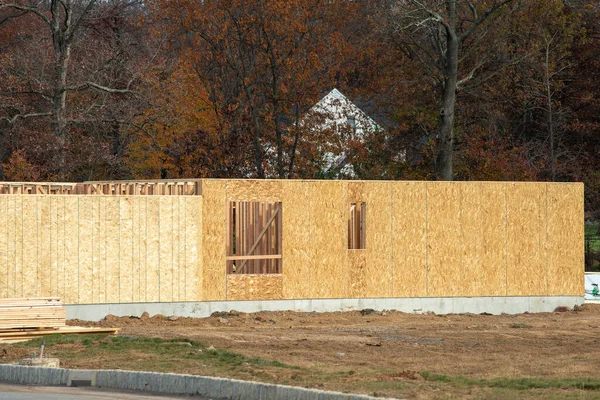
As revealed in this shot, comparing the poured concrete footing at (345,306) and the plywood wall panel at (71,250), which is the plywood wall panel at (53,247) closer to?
the plywood wall panel at (71,250)

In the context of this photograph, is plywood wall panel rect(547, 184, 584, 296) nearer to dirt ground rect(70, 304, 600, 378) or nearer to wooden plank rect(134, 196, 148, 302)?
dirt ground rect(70, 304, 600, 378)

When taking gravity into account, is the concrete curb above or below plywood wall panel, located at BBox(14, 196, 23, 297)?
below

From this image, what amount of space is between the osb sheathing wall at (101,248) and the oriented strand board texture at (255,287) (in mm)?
750

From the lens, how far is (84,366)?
14.1 metres

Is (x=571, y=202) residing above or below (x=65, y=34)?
below

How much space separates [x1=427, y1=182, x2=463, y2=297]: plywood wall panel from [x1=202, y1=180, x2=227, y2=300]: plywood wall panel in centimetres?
467

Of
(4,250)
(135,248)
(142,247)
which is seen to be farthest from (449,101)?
(4,250)

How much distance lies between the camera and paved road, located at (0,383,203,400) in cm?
1204

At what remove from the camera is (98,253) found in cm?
2114

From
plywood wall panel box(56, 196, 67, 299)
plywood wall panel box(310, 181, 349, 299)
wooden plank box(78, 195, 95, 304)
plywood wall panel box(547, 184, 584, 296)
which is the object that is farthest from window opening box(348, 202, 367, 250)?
plywood wall panel box(56, 196, 67, 299)

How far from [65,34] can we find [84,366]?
65.7ft

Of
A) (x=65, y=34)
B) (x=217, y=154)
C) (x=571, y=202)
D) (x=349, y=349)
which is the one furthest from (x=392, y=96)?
(x=349, y=349)

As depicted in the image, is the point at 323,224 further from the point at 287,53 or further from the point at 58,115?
the point at 287,53

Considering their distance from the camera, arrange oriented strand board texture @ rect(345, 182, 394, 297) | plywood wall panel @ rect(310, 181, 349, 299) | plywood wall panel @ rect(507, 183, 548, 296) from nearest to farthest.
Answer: plywood wall panel @ rect(310, 181, 349, 299)
oriented strand board texture @ rect(345, 182, 394, 297)
plywood wall panel @ rect(507, 183, 548, 296)
